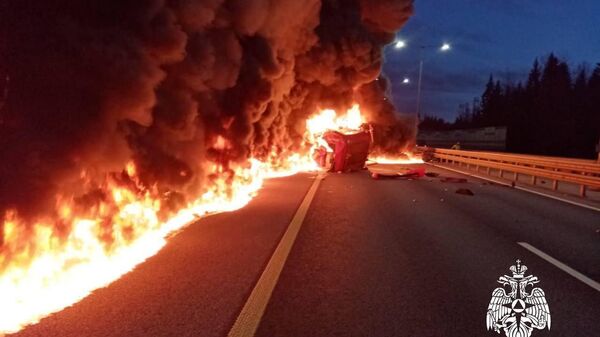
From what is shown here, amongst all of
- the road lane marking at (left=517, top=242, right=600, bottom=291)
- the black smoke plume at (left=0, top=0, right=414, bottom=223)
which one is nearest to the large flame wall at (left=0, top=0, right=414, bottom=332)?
the black smoke plume at (left=0, top=0, right=414, bottom=223)

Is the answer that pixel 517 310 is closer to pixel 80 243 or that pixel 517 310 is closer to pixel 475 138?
pixel 80 243

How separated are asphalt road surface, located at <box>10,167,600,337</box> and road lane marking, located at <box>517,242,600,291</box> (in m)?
0.10

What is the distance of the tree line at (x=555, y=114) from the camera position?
64125 mm

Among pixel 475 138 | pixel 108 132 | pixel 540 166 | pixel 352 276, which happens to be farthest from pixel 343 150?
pixel 475 138

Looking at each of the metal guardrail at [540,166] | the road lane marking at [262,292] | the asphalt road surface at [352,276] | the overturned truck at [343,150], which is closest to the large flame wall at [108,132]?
the asphalt road surface at [352,276]

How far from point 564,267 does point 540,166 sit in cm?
1686

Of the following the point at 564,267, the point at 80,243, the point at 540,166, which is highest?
the point at 80,243

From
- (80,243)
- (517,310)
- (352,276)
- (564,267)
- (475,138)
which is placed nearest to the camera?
(517,310)

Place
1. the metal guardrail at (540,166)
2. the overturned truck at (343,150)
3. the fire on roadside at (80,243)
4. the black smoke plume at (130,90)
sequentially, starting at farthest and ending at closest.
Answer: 1. the overturned truck at (343,150)
2. the metal guardrail at (540,166)
3. the black smoke plume at (130,90)
4. the fire on roadside at (80,243)

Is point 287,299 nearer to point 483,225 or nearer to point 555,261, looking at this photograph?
point 555,261

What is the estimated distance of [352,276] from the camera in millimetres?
6391

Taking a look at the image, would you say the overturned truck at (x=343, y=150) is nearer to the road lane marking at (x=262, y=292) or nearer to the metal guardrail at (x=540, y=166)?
the metal guardrail at (x=540, y=166)

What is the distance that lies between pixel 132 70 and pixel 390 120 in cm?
3079

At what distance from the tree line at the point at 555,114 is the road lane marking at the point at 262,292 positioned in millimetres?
49187
